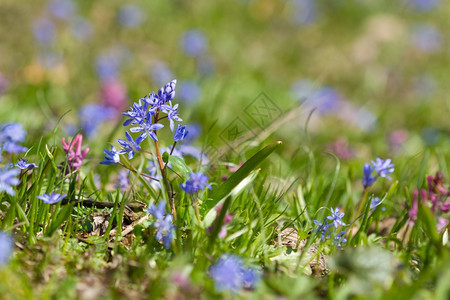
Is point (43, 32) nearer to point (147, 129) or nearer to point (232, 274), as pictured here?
point (147, 129)

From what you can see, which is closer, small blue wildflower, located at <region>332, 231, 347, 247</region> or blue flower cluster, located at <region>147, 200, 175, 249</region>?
blue flower cluster, located at <region>147, 200, 175, 249</region>

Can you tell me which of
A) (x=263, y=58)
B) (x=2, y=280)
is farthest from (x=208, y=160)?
(x=263, y=58)

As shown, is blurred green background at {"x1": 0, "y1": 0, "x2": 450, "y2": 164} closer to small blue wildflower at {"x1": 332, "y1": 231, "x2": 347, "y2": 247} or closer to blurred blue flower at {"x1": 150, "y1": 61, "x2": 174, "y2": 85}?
blurred blue flower at {"x1": 150, "y1": 61, "x2": 174, "y2": 85}

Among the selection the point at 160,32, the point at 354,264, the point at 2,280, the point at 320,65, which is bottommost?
the point at 354,264

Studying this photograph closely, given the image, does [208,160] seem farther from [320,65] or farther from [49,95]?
[320,65]

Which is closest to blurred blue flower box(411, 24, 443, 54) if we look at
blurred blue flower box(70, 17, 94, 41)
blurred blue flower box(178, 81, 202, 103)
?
blurred blue flower box(178, 81, 202, 103)

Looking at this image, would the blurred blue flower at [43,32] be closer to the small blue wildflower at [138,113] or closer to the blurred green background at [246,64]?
the blurred green background at [246,64]

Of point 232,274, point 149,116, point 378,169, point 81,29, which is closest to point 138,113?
point 149,116
